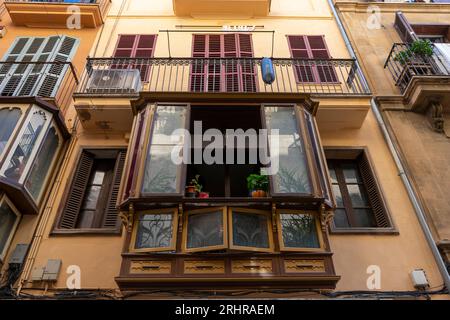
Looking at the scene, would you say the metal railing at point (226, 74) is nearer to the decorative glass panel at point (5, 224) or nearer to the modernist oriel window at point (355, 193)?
the modernist oriel window at point (355, 193)

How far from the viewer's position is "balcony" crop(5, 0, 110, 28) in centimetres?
1116

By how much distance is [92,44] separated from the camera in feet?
35.6

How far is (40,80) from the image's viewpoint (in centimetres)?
905

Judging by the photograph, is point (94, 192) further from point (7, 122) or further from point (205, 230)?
point (205, 230)

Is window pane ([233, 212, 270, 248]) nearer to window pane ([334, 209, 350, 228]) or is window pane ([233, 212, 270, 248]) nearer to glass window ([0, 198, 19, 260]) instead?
window pane ([334, 209, 350, 228])

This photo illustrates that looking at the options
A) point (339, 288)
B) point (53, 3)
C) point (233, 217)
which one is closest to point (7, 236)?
point (233, 217)

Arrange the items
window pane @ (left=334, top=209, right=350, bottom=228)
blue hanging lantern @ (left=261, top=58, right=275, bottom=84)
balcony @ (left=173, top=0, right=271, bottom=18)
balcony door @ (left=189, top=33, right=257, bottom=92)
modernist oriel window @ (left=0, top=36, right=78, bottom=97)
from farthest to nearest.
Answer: balcony @ (left=173, top=0, right=271, bottom=18) < balcony door @ (left=189, top=33, right=257, bottom=92) < modernist oriel window @ (left=0, top=36, right=78, bottom=97) < blue hanging lantern @ (left=261, top=58, right=275, bottom=84) < window pane @ (left=334, top=209, right=350, bottom=228)

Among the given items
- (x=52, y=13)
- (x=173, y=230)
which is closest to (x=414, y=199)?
(x=173, y=230)

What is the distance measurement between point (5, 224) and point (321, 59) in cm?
742

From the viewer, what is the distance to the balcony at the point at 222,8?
11.9 m

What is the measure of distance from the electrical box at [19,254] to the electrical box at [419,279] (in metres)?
6.31

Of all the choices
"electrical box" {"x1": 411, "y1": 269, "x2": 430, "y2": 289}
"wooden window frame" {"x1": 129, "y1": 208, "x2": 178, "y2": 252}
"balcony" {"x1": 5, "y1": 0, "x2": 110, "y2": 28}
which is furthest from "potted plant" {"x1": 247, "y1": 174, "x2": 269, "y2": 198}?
"balcony" {"x1": 5, "y1": 0, "x2": 110, "y2": 28}

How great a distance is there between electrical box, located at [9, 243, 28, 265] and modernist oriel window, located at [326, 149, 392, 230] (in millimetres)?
5331
